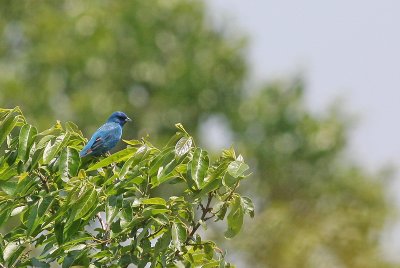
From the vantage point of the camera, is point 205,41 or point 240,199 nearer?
point 240,199

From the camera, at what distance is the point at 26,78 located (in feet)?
133

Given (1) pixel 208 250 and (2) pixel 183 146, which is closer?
(2) pixel 183 146

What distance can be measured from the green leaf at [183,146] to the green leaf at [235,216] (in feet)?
1.28

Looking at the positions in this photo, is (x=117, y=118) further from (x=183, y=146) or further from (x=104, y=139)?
(x=183, y=146)

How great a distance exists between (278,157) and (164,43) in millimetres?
6082

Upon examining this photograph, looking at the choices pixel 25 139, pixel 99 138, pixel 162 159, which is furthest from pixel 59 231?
pixel 99 138

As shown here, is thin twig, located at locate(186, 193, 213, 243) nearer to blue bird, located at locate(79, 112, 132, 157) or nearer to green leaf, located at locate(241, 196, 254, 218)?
green leaf, located at locate(241, 196, 254, 218)

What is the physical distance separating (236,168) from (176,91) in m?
34.5

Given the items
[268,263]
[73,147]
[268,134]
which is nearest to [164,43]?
[268,134]

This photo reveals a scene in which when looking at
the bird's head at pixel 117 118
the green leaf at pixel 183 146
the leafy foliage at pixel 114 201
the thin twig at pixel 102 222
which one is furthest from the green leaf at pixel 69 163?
the bird's head at pixel 117 118

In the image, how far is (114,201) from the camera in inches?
256

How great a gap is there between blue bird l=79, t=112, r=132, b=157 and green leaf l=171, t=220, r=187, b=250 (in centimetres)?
106

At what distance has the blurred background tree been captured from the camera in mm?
38500

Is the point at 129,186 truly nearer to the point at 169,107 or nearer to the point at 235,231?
the point at 235,231
